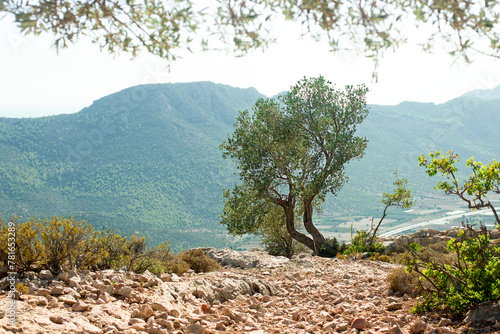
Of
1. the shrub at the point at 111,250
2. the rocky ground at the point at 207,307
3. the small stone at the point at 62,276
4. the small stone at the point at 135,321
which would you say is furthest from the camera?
the shrub at the point at 111,250

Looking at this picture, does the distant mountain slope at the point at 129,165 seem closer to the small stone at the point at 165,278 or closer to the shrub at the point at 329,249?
the shrub at the point at 329,249

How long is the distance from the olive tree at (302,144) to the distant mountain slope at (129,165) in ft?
161

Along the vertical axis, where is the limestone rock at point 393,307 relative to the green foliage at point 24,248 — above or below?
below

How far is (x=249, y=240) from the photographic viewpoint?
83688mm

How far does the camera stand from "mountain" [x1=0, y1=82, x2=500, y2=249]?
274 ft

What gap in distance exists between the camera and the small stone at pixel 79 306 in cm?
489

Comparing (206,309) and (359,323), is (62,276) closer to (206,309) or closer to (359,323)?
(206,309)

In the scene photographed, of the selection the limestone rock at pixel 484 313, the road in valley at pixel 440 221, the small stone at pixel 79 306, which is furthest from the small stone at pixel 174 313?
the road in valley at pixel 440 221

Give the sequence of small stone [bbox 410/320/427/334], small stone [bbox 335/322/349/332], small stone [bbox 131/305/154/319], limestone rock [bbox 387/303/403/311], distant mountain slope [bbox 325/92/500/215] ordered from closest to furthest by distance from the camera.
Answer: small stone [bbox 410/320/427/334] < small stone [bbox 131/305/154/319] < small stone [bbox 335/322/349/332] < limestone rock [bbox 387/303/403/311] < distant mountain slope [bbox 325/92/500/215]

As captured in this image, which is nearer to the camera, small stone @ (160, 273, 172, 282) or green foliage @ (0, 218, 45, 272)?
green foliage @ (0, 218, 45, 272)

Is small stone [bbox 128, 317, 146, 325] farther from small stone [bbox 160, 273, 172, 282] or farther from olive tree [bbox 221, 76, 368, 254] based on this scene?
olive tree [bbox 221, 76, 368, 254]

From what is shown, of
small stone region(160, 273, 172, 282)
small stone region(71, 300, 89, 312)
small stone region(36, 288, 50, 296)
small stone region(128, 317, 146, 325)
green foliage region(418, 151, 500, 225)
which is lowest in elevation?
small stone region(160, 273, 172, 282)

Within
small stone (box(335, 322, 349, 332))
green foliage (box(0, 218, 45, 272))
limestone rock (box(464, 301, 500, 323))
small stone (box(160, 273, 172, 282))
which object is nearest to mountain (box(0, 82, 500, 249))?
small stone (box(160, 273, 172, 282))

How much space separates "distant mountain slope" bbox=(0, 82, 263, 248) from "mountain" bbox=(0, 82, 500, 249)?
0.32 meters
